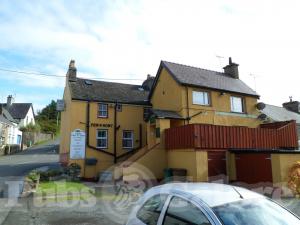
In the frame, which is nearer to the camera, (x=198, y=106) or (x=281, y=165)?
(x=281, y=165)

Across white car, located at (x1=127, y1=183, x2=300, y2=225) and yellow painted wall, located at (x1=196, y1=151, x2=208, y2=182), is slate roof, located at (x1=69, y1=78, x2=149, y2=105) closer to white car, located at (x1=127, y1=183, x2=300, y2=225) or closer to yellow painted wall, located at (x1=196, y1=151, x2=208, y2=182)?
yellow painted wall, located at (x1=196, y1=151, x2=208, y2=182)

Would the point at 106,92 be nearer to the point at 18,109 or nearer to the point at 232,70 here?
the point at 232,70

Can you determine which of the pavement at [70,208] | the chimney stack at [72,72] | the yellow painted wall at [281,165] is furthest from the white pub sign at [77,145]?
the yellow painted wall at [281,165]

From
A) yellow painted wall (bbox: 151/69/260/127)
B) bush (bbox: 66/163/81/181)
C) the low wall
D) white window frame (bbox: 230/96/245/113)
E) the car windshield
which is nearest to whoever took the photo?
the car windshield

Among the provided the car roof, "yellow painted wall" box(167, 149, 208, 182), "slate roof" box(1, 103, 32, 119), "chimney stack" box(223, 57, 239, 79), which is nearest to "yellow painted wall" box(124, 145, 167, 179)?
"yellow painted wall" box(167, 149, 208, 182)

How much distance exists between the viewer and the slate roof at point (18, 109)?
60.8 m

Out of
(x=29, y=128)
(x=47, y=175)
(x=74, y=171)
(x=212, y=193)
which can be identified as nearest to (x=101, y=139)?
(x=74, y=171)

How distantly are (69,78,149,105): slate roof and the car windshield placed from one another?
20239 mm

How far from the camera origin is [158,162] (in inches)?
773

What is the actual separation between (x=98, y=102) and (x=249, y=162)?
41.9 ft

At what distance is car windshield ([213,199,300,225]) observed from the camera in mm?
3709

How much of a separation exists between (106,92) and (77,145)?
581cm

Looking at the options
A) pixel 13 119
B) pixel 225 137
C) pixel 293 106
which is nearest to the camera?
pixel 225 137

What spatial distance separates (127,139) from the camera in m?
25.0
